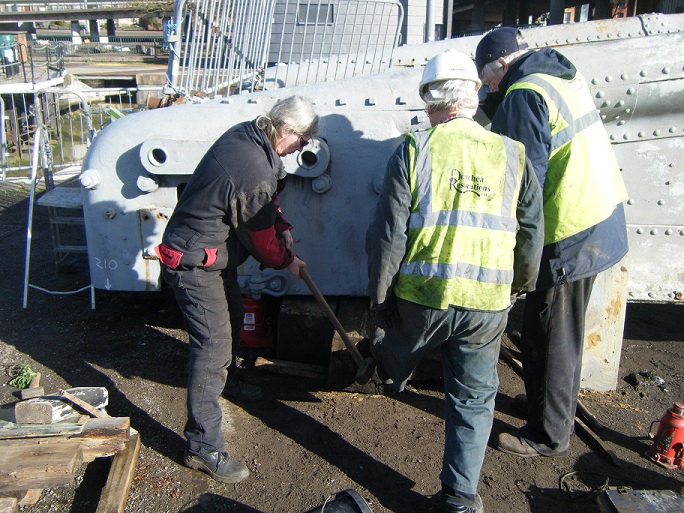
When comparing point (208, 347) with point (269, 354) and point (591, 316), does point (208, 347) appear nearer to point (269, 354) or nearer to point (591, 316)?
point (269, 354)

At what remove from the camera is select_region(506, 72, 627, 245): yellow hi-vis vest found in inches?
111

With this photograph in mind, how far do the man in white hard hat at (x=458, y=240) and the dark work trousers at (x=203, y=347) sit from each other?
0.82 m

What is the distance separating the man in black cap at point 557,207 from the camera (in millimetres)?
2811

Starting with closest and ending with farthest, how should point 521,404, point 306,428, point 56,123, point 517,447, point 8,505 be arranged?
point 8,505 < point 517,447 < point 306,428 < point 521,404 < point 56,123

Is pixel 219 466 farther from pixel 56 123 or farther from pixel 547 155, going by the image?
pixel 56 123

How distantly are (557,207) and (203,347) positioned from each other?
70.2 inches

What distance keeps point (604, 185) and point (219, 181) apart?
179cm

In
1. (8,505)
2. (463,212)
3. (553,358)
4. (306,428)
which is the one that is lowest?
(306,428)

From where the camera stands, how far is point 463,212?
7.77 feet

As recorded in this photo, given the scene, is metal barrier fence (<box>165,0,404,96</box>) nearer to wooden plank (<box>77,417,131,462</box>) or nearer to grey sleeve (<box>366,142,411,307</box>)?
grey sleeve (<box>366,142,411,307</box>)

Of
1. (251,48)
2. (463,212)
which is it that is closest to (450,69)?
(463,212)

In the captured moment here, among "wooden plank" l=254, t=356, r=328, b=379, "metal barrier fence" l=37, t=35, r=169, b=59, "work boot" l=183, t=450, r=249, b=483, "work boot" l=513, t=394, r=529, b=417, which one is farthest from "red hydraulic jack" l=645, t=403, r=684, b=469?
"metal barrier fence" l=37, t=35, r=169, b=59

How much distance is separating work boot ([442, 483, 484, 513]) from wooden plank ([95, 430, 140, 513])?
140 centimetres

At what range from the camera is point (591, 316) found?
370cm
